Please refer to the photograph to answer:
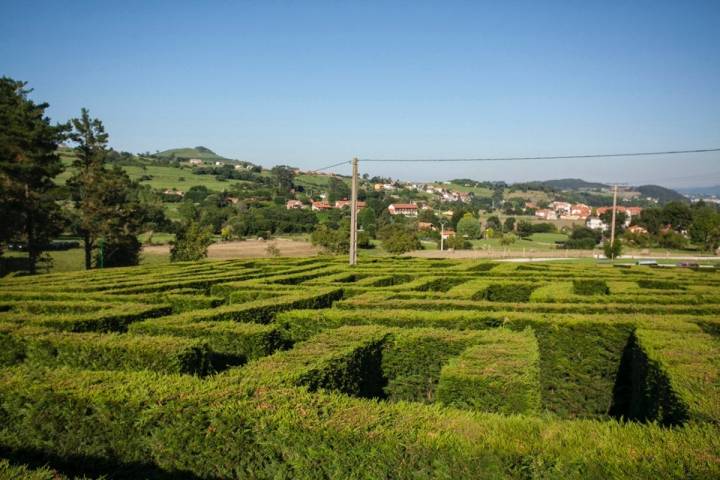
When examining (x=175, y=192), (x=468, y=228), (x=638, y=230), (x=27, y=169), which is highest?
(x=27, y=169)

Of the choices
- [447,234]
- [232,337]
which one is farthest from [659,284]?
[447,234]

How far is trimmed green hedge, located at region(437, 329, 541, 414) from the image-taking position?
23.4 ft

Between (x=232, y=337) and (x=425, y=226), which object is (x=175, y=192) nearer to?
(x=425, y=226)

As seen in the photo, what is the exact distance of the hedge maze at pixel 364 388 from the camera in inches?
192

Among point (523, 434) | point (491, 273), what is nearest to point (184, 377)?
point (523, 434)

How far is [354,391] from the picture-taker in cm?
801

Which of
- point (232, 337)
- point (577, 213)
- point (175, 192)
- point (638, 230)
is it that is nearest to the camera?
point (232, 337)

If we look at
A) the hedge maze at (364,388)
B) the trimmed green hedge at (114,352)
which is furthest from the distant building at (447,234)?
the trimmed green hedge at (114,352)

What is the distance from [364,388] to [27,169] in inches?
1272

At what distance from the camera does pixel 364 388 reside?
27.7 ft

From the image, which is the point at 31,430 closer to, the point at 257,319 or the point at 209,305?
the point at 257,319

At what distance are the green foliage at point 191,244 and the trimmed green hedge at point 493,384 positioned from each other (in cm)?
3693

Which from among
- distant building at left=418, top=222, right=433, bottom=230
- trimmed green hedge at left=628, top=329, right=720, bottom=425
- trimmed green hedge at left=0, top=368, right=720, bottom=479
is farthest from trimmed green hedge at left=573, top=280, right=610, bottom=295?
distant building at left=418, top=222, right=433, bottom=230

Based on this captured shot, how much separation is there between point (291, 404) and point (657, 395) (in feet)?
17.6
